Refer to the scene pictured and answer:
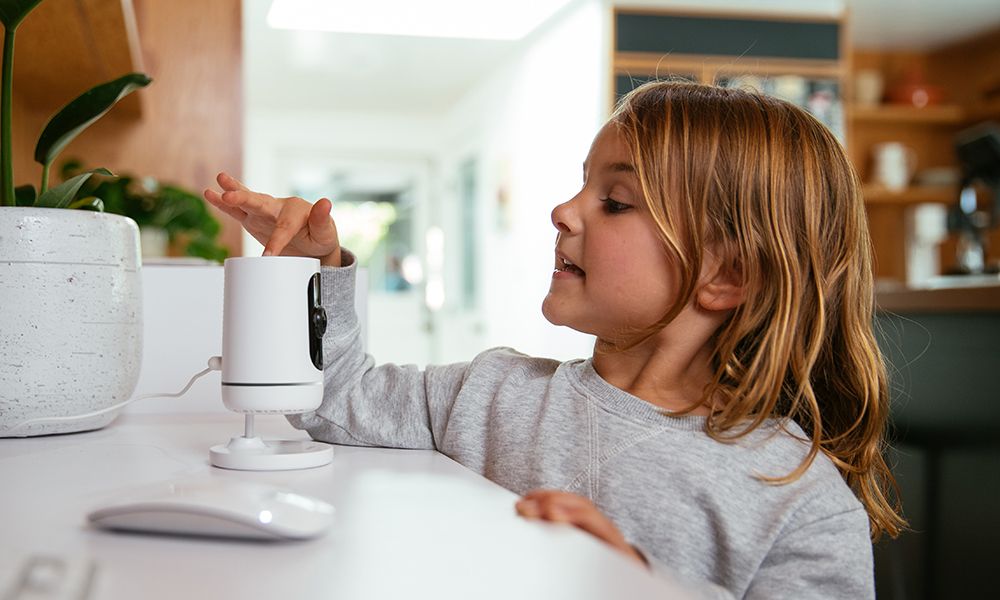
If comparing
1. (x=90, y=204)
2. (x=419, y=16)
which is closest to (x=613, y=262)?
(x=90, y=204)

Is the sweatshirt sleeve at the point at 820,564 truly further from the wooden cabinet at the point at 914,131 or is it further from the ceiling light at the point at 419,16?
the wooden cabinet at the point at 914,131

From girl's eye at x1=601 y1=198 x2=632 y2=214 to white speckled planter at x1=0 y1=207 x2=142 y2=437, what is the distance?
0.49 metres

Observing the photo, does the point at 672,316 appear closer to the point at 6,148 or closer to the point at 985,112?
the point at 6,148

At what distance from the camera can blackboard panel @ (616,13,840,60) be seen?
429 centimetres

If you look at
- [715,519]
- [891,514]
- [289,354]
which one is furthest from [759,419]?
[289,354]

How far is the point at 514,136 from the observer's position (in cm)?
551

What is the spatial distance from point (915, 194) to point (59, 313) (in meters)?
4.96

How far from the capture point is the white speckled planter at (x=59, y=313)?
86 centimetres

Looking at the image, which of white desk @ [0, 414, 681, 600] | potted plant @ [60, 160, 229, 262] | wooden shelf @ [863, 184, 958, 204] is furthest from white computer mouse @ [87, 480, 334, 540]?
wooden shelf @ [863, 184, 958, 204]

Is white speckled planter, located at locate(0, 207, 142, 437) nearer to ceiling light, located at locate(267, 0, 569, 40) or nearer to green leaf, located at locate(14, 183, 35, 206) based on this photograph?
green leaf, located at locate(14, 183, 35, 206)

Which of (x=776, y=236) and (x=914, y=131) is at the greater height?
(x=914, y=131)

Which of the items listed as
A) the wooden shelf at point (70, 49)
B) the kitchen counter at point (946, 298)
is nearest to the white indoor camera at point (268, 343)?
the wooden shelf at point (70, 49)

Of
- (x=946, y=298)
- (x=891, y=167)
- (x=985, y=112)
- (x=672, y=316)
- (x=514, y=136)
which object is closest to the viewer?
(x=672, y=316)

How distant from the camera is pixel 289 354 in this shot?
2.53ft
